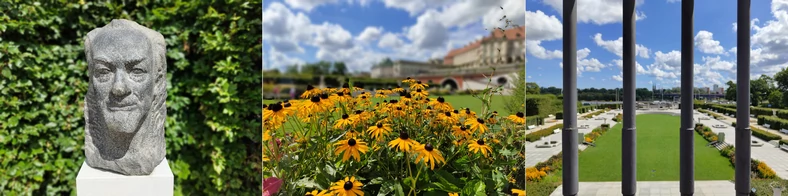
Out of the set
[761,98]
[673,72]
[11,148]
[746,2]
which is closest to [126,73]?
[11,148]

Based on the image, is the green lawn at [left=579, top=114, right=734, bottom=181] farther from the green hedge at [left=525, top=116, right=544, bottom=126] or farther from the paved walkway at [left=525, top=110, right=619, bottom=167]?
the green hedge at [left=525, top=116, right=544, bottom=126]

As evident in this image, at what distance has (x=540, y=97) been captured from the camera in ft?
10.6

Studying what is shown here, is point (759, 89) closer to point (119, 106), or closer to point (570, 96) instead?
point (570, 96)

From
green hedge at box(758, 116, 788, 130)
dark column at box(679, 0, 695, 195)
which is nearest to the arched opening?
dark column at box(679, 0, 695, 195)

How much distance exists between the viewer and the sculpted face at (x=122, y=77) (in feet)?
6.53

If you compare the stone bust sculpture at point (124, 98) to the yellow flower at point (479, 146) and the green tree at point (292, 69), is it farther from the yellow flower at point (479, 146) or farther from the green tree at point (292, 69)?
the yellow flower at point (479, 146)

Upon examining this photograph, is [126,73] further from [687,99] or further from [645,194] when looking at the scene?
[645,194]

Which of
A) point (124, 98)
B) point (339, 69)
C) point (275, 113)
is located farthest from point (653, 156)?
point (124, 98)

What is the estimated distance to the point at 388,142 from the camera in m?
1.97

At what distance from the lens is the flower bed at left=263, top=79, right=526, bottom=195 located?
1937 mm

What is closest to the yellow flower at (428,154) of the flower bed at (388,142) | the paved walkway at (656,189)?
the flower bed at (388,142)

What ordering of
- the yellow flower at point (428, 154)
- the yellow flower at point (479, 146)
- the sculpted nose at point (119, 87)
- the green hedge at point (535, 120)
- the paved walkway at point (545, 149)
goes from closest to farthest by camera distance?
the yellow flower at point (428, 154) < the yellow flower at point (479, 146) < the sculpted nose at point (119, 87) < the green hedge at point (535, 120) < the paved walkway at point (545, 149)

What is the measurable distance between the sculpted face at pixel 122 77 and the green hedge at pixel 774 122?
4.77 meters

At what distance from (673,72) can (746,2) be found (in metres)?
0.88
